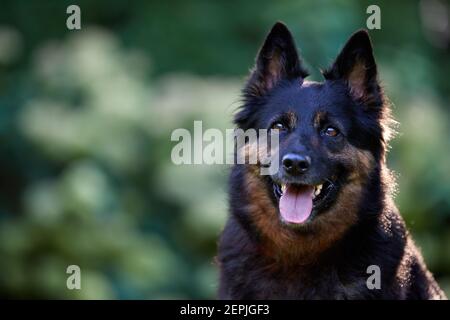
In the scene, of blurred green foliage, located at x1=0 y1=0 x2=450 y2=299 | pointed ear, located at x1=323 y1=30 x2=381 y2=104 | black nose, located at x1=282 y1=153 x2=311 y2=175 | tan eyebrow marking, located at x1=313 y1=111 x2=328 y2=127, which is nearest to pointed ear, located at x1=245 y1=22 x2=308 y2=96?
pointed ear, located at x1=323 y1=30 x2=381 y2=104

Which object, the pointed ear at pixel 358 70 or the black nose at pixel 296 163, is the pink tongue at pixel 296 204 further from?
the pointed ear at pixel 358 70

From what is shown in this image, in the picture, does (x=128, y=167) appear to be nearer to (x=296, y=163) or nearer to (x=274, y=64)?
(x=274, y=64)

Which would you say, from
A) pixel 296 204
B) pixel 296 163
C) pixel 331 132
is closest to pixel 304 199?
pixel 296 204

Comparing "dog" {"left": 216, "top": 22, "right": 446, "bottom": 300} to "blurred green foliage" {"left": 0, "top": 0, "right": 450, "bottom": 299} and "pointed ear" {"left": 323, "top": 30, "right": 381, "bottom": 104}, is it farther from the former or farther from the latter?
"blurred green foliage" {"left": 0, "top": 0, "right": 450, "bottom": 299}

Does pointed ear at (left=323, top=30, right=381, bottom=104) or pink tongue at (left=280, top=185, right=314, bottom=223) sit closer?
pink tongue at (left=280, top=185, right=314, bottom=223)

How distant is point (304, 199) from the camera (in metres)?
5.96

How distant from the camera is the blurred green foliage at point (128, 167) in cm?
1076

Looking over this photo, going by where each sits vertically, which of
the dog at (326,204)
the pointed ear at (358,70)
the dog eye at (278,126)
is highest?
the pointed ear at (358,70)

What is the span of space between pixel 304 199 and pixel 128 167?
5917 millimetres

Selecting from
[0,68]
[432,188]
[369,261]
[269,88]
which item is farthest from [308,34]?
[369,261]

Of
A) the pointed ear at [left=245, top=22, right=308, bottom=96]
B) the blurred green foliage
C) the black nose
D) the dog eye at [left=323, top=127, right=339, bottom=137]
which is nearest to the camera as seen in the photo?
the black nose

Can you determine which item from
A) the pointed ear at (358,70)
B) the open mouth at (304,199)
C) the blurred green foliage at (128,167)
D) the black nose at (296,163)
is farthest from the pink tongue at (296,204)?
the blurred green foliage at (128,167)

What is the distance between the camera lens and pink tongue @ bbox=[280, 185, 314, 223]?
19.3 feet

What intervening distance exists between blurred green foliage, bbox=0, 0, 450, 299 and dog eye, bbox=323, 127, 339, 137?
3467 mm
